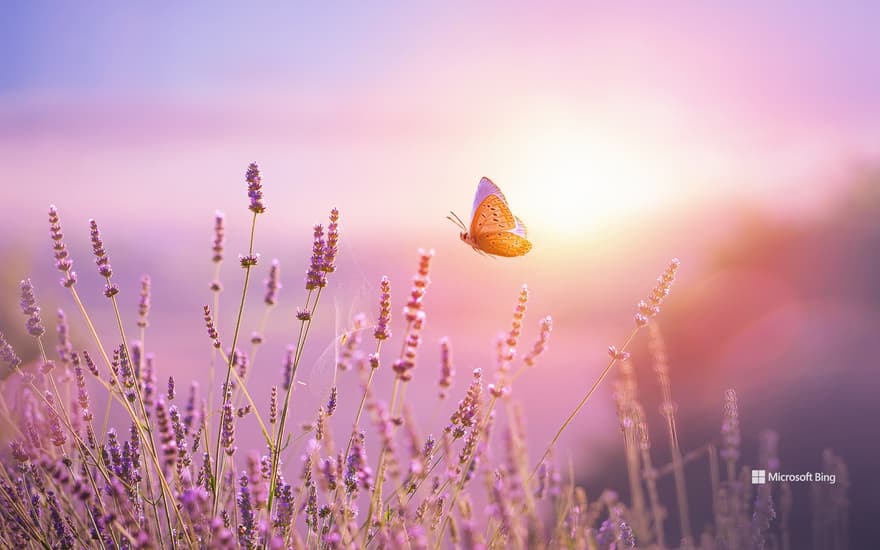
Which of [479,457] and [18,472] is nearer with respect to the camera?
[479,457]

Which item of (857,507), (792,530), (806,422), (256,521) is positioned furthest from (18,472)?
(806,422)

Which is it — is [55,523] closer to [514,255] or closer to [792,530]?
[514,255]

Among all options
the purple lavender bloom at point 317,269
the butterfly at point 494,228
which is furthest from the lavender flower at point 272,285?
the butterfly at point 494,228

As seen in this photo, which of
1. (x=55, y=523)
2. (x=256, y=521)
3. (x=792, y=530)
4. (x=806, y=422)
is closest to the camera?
(x=256, y=521)

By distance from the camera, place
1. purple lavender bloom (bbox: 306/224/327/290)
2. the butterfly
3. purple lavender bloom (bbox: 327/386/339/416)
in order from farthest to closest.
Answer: the butterfly
purple lavender bloom (bbox: 327/386/339/416)
purple lavender bloom (bbox: 306/224/327/290)

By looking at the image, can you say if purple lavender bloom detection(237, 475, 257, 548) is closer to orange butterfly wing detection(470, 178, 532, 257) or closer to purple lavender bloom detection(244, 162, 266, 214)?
purple lavender bloom detection(244, 162, 266, 214)

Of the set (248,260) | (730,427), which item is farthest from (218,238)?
(730,427)

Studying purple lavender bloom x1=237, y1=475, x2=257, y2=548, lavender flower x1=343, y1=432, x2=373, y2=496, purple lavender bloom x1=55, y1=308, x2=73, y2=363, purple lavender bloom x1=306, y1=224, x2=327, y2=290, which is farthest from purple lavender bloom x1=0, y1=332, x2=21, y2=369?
lavender flower x1=343, y1=432, x2=373, y2=496
